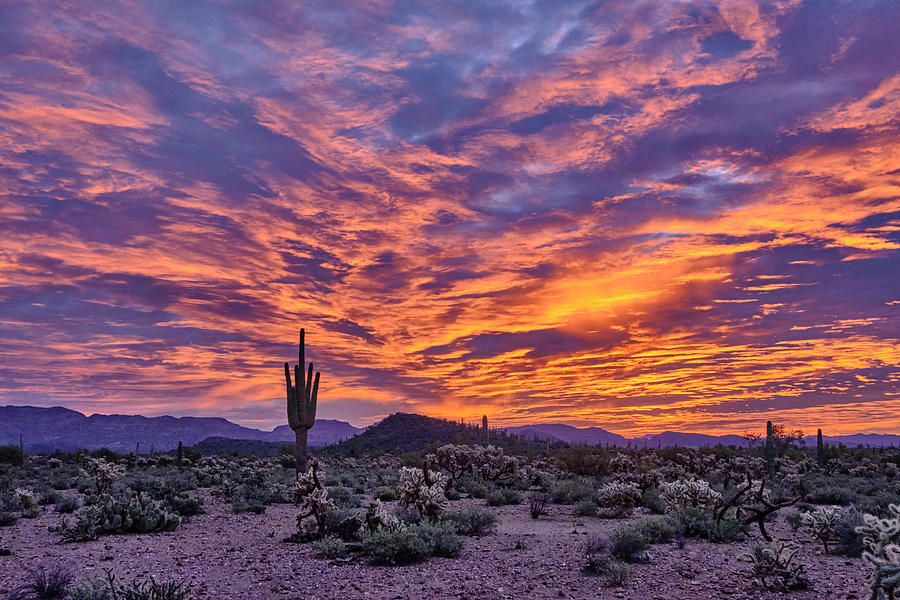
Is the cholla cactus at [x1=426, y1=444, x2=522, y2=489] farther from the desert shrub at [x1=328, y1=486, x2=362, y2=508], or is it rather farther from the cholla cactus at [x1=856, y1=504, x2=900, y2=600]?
the cholla cactus at [x1=856, y1=504, x2=900, y2=600]

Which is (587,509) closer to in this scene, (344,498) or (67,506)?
(344,498)

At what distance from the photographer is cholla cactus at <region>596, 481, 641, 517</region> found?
18.9 m

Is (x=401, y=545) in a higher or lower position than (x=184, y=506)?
higher

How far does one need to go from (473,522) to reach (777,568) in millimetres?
6668

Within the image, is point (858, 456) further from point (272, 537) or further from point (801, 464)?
point (272, 537)

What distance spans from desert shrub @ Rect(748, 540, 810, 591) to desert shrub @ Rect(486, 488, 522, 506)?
10632mm

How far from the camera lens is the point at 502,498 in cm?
2105

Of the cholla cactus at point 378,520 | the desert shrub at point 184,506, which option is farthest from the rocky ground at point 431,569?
the desert shrub at point 184,506

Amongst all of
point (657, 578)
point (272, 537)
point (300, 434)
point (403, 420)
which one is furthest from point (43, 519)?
point (403, 420)

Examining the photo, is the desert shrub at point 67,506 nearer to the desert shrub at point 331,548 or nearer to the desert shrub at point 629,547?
the desert shrub at point 331,548

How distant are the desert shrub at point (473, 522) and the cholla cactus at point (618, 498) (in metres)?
5.04

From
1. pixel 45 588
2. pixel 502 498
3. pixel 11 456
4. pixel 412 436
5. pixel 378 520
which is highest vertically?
pixel 378 520

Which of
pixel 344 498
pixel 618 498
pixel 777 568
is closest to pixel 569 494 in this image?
pixel 618 498

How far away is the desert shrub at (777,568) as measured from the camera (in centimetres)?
1024
